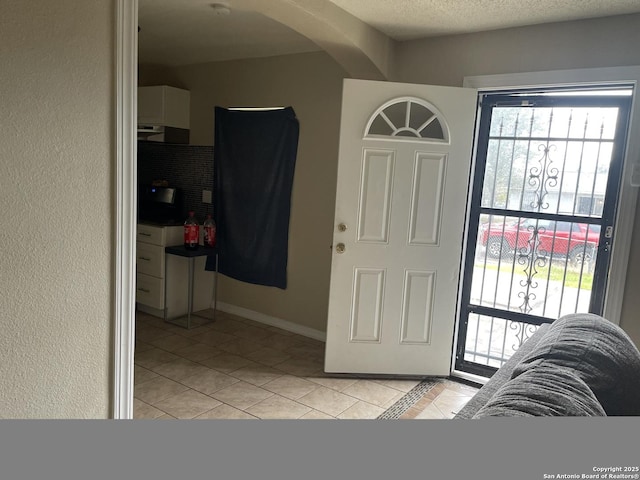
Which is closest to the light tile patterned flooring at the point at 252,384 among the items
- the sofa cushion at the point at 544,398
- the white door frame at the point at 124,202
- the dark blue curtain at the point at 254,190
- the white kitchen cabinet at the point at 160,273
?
the white kitchen cabinet at the point at 160,273

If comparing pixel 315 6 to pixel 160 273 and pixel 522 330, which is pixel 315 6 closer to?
pixel 522 330

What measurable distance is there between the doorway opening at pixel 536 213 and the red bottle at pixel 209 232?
7.53ft

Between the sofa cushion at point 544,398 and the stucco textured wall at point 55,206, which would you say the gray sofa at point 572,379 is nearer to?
the sofa cushion at point 544,398

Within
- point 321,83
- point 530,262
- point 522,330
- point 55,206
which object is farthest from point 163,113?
point 522,330

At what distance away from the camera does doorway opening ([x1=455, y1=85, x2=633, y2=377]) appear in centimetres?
275

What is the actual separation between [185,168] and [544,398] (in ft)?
13.8

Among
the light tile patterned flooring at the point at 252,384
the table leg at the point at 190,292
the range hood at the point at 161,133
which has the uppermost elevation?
the range hood at the point at 161,133

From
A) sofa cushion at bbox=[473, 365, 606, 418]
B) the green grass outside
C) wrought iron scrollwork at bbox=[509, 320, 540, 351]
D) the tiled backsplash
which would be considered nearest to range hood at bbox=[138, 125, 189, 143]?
the tiled backsplash

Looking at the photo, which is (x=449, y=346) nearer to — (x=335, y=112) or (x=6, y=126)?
(x=335, y=112)

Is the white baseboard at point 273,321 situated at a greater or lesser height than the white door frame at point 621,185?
lesser

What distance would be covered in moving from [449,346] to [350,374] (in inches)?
28.4

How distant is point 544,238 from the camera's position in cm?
298

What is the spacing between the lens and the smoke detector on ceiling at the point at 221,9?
9.28ft

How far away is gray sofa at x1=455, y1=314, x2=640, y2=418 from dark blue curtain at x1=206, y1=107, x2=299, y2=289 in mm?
2604
